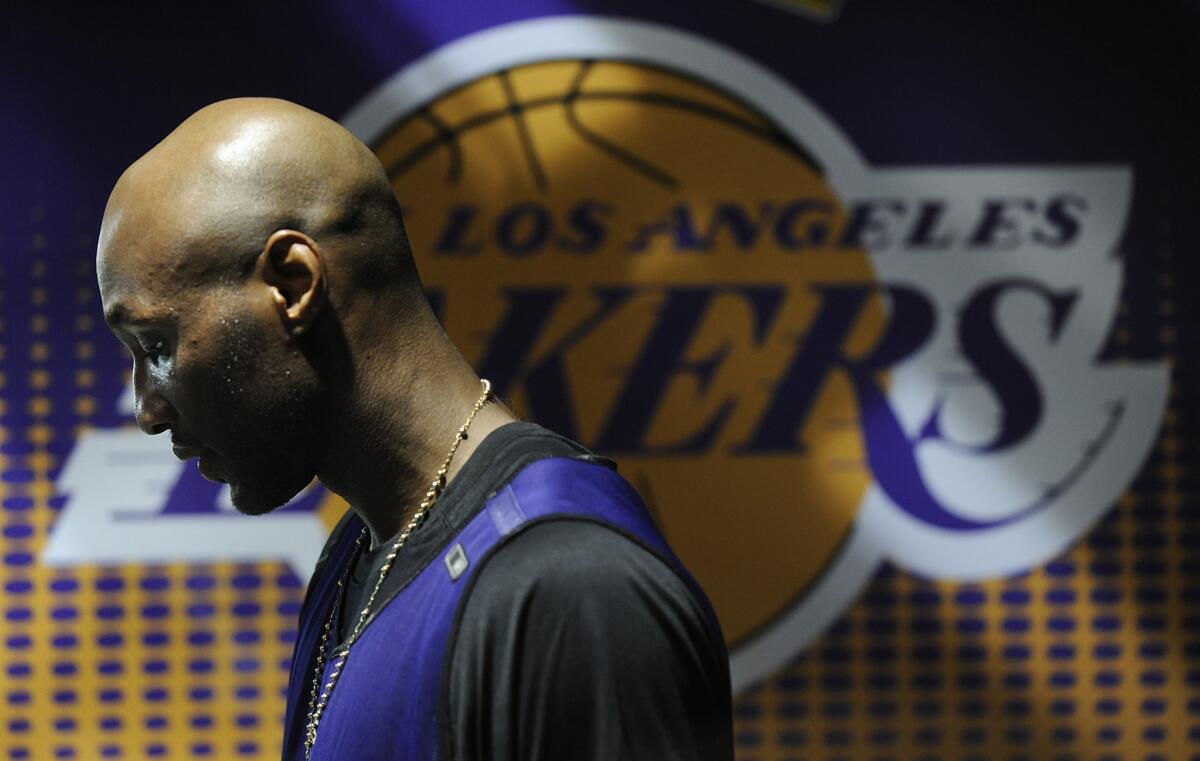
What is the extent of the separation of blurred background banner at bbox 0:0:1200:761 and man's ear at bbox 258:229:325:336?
223cm

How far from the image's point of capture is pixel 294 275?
4.40ft

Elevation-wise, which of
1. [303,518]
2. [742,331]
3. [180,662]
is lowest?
[180,662]

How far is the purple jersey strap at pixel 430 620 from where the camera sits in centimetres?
122

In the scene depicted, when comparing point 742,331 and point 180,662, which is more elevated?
point 742,331

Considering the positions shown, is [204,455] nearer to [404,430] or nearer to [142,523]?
[404,430]

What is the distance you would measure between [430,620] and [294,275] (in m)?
0.34

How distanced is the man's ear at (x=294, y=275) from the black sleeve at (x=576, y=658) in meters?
0.31

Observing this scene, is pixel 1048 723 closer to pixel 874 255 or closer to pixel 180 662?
pixel 874 255

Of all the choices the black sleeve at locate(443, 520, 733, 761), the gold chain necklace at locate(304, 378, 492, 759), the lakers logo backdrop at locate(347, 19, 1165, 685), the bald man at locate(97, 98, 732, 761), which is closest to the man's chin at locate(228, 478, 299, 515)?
the bald man at locate(97, 98, 732, 761)

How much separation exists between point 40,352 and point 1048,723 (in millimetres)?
2660

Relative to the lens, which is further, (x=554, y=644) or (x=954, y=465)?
(x=954, y=465)

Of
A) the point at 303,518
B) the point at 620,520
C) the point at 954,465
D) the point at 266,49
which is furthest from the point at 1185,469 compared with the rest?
the point at 620,520

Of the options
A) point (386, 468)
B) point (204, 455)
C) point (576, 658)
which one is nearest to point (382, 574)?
point (386, 468)

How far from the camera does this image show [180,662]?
142 inches
